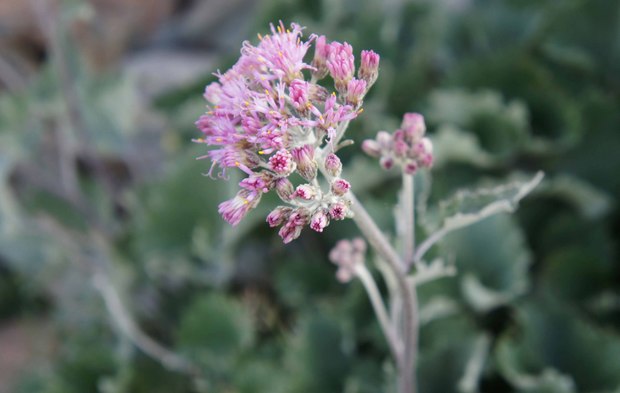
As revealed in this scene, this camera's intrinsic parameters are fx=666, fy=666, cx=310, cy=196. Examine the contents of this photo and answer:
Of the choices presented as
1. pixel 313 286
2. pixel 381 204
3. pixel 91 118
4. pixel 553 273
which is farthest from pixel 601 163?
pixel 91 118

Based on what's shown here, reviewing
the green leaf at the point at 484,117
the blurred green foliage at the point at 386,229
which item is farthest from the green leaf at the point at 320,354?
the green leaf at the point at 484,117

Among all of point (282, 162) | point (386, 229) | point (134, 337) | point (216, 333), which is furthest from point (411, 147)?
point (134, 337)

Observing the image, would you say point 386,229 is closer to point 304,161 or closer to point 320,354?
point 320,354

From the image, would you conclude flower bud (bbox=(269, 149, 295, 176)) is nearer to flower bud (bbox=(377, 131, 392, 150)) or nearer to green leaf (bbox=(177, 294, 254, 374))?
flower bud (bbox=(377, 131, 392, 150))

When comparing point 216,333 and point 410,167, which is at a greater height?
point 216,333

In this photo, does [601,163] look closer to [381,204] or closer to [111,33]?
[381,204]
